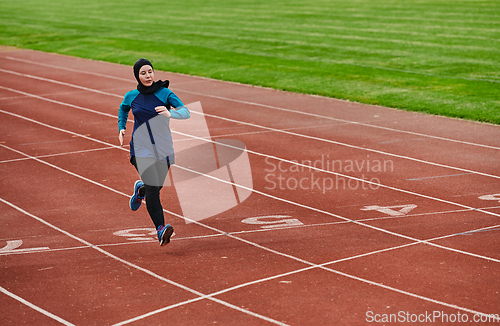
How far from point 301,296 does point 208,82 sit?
1508 centimetres

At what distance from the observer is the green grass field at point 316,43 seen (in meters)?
18.3

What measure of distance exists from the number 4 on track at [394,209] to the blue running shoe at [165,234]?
3071mm

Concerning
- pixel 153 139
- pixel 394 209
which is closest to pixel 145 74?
pixel 153 139

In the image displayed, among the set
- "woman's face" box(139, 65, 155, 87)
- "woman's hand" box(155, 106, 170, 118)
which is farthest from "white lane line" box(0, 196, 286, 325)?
"woman's face" box(139, 65, 155, 87)

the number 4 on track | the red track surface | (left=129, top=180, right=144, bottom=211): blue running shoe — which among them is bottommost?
the number 4 on track

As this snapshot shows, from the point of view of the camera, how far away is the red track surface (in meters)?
6.30

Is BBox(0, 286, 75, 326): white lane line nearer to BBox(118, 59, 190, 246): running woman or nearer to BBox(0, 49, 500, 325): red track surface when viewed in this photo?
BBox(0, 49, 500, 325): red track surface

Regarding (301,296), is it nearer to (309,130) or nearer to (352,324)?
(352,324)

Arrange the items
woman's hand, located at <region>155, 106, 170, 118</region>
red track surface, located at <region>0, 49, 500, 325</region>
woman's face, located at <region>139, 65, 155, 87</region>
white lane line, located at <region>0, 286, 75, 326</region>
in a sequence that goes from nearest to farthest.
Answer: white lane line, located at <region>0, 286, 75, 326</region> < red track surface, located at <region>0, 49, 500, 325</region> < woman's hand, located at <region>155, 106, 170, 118</region> < woman's face, located at <region>139, 65, 155, 87</region>

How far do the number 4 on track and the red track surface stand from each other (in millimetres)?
45

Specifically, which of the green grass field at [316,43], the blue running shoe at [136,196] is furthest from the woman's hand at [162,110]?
the green grass field at [316,43]

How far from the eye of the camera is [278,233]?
8.31m

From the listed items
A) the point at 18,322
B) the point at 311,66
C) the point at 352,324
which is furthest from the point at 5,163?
the point at 311,66

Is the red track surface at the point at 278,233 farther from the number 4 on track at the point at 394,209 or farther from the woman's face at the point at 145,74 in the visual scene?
the woman's face at the point at 145,74
